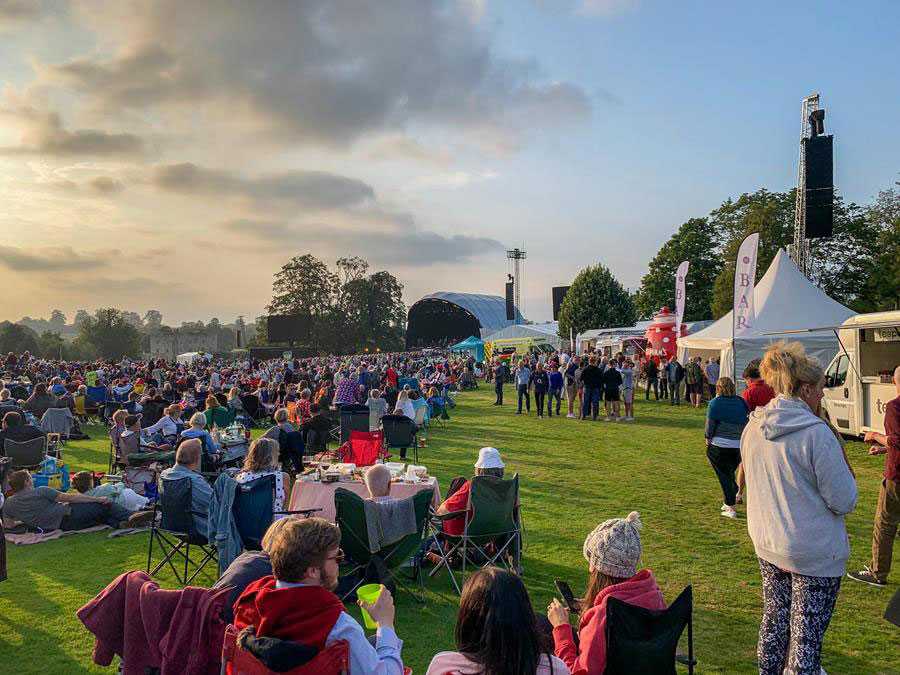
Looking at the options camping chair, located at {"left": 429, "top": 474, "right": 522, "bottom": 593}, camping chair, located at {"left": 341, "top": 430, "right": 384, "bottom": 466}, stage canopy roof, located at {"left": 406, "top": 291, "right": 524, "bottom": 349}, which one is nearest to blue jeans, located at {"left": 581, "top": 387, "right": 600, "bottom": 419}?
camping chair, located at {"left": 341, "top": 430, "right": 384, "bottom": 466}

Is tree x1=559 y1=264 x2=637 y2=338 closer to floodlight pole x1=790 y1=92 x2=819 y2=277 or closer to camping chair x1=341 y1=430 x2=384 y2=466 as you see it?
floodlight pole x1=790 y1=92 x2=819 y2=277

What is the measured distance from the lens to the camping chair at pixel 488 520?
4953 mm

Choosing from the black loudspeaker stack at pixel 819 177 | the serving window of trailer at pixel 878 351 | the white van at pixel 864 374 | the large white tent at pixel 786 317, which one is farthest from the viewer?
the black loudspeaker stack at pixel 819 177

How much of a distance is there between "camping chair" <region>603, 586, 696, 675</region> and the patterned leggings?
716 mm

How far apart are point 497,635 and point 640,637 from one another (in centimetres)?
104

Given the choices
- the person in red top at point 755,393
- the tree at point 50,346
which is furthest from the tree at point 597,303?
the tree at point 50,346

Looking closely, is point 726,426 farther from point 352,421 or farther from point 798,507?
point 352,421

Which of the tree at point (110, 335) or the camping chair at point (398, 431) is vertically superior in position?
the tree at point (110, 335)

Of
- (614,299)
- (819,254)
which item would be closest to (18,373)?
(614,299)

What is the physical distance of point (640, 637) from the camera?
98.2 inches

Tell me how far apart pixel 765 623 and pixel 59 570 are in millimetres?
5955

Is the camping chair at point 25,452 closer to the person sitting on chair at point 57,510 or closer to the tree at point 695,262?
the person sitting on chair at point 57,510

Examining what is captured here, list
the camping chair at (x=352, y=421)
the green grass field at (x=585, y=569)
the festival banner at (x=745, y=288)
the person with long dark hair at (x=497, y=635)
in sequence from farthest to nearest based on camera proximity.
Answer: the festival banner at (x=745, y=288) → the camping chair at (x=352, y=421) → the green grass field at (x=585, y=569) → the person with long dark hair at (x=497, y=635)

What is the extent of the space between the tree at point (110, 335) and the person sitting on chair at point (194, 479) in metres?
72.3
